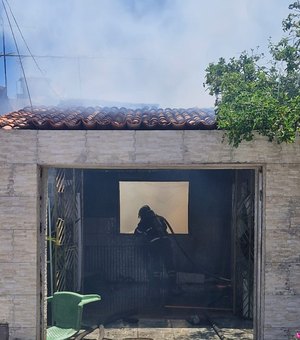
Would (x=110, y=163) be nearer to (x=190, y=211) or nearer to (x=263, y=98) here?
(x=263, y=98)

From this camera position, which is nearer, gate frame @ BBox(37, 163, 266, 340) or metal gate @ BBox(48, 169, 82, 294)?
gate frame @ BBox(37, 163, 266, 340)

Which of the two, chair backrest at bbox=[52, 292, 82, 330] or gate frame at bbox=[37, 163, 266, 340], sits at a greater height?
gate frame at bbox=[37, 163, 266, 340]

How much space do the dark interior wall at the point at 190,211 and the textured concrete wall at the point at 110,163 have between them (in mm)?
7148

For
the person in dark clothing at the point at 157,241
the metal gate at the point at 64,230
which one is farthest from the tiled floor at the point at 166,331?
the person in dark clothing at the point at 157,241

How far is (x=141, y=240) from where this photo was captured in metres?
13.1

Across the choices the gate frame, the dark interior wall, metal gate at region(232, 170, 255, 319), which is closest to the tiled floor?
metal gate at region(232, 170, 255, 319)

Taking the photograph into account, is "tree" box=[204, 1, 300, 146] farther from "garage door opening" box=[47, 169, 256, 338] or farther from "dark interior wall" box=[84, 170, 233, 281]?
"dark interior wall" box=[84, 170, 233, 281]

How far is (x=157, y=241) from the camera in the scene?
12734 mm

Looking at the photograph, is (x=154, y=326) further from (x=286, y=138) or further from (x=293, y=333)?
(x=286, y=138)

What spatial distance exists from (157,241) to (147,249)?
40 cm

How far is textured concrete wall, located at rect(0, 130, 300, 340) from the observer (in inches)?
241

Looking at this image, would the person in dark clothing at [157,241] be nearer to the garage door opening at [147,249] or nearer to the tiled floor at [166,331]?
the garage door opening at [147,249]

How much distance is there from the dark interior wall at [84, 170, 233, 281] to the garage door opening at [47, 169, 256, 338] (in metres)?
0.03

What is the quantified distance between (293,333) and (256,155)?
2.68m
